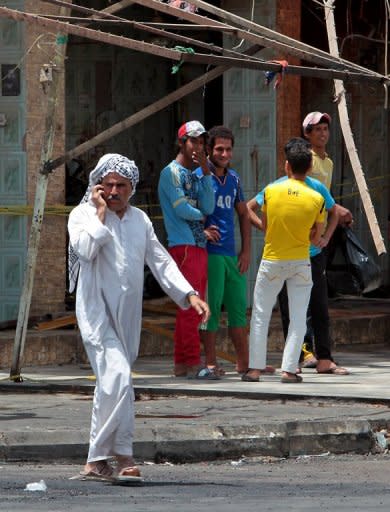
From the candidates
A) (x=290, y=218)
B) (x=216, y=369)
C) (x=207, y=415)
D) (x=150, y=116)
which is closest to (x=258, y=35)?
(x=290, y=218)

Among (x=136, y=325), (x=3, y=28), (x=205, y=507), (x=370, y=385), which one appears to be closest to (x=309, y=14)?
(x=3, y=28)

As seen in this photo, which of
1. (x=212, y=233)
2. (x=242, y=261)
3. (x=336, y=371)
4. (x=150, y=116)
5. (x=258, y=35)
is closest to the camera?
(x=258, y=35)

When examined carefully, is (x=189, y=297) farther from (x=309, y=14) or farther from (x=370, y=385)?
(x=309, y=14)

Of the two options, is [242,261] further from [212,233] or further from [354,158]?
[354,158]

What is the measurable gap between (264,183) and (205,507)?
27.1 ft

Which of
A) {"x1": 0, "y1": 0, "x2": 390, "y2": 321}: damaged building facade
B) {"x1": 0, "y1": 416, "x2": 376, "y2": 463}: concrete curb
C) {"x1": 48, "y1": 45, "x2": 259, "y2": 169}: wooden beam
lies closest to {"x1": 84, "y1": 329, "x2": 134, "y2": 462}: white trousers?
{"x1": 0, "y1": 416, "x2": 376, "y2": 463}: concrete curb

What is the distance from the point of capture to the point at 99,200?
28.3 feet

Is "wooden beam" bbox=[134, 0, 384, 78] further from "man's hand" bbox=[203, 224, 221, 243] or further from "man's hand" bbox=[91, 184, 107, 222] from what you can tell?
"man's hand" bbox=[91, 184, 107, 222]

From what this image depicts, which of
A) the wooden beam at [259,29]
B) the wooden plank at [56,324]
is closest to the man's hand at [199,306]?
the wooden beam at [259,29]

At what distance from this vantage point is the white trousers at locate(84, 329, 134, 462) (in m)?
8.38

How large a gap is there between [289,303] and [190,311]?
0.70 m

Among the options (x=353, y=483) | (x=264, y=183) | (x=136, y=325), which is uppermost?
(x=264, y=183)

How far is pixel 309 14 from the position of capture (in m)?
17.7

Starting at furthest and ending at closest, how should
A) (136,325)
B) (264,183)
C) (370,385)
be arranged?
(264,183), (370,385), (136,325)
